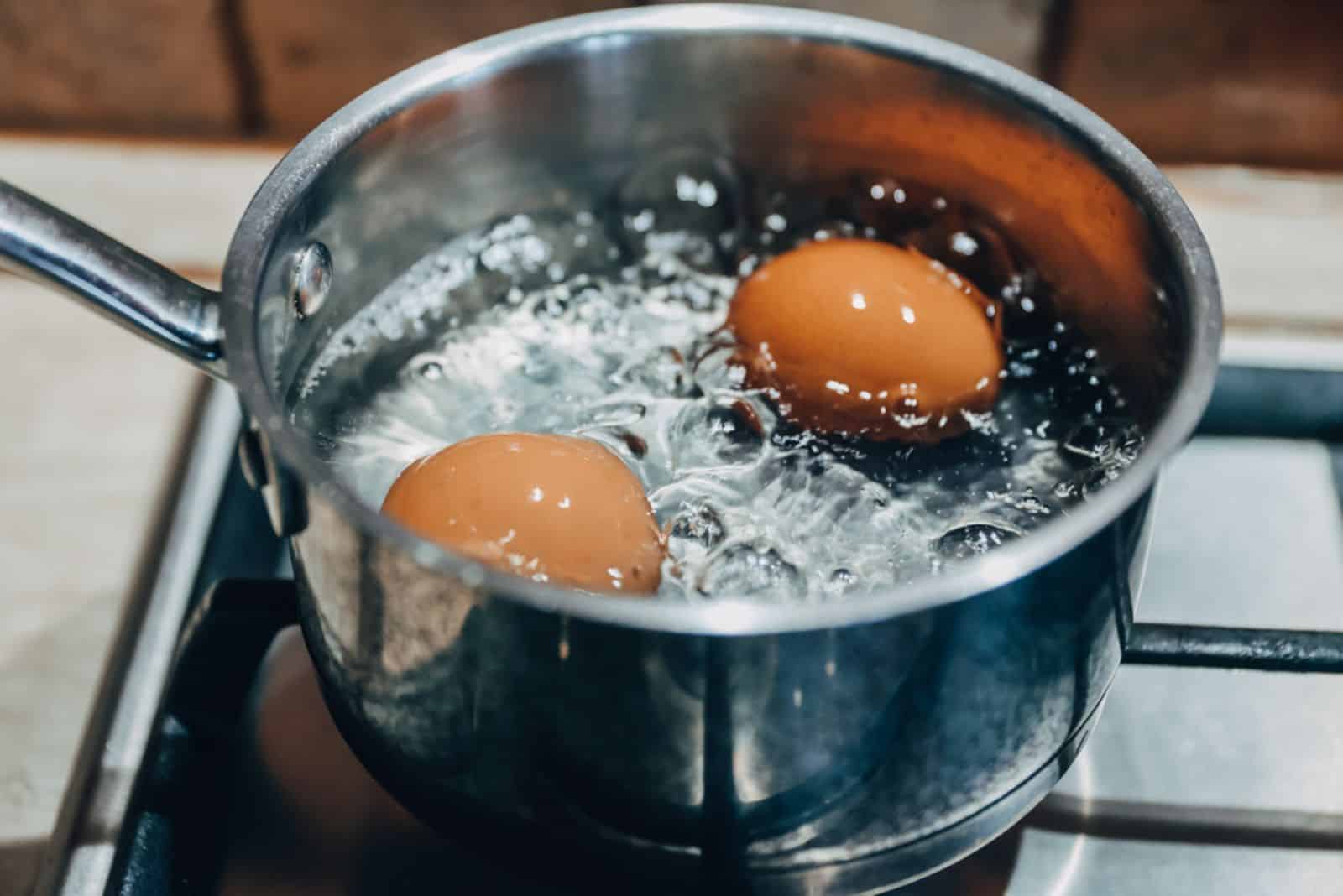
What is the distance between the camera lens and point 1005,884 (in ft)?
1.73

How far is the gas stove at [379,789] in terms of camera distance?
0.53 meters

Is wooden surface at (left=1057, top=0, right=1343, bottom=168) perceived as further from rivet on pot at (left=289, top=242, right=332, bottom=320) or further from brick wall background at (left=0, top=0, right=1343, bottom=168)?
rivet on pot at (left=289, top=242, right=332, bottom=320)

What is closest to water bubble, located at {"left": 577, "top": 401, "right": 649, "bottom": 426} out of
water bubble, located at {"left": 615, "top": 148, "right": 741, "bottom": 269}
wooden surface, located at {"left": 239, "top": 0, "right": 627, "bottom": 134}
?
water bubble, located at {"left": 615, "top": 148, "right": 741, "bottom": 269}

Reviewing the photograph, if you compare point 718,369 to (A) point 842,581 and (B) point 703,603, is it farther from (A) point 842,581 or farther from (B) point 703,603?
(B) point 703,603

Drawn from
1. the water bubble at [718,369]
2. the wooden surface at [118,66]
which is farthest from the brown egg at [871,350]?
the wooden surface at [118,66]

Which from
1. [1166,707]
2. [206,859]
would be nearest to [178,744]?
[206,859]

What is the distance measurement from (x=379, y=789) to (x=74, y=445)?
35 cm

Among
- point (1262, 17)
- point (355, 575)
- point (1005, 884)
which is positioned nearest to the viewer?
point (355, 575)

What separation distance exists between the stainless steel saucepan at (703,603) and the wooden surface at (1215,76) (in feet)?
1.00

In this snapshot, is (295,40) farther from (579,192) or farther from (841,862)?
(841,862)

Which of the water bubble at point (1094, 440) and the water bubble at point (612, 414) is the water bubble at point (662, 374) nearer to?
the water bubble at point (612, 414)

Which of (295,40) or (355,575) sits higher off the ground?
(295,40)

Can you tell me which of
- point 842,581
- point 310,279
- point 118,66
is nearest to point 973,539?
point 842,581

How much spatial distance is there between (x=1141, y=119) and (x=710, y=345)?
0.44 meters
